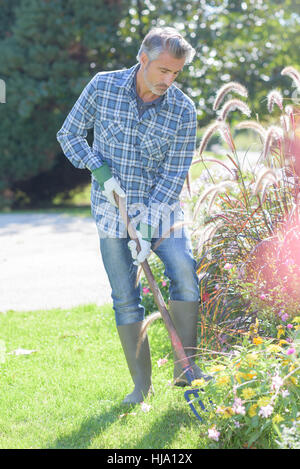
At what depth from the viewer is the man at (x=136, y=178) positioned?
8.93ft

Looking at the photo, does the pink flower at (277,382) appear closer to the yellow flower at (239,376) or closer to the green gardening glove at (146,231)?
the yellow flower at (239,376)

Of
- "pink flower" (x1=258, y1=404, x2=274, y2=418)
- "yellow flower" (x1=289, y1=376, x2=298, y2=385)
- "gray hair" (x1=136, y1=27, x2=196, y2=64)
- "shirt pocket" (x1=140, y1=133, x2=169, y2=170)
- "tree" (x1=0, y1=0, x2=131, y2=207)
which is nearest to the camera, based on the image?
"pink flower" (x1=258, y1=404, x2=274, y2=418)

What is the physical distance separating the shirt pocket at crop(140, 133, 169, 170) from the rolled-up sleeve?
22cm

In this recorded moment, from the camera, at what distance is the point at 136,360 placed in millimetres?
2820

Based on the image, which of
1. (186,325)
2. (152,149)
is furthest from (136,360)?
(152,149)

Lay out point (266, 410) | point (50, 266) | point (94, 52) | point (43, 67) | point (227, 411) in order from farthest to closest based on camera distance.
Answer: point (94, 52), point (43, 67), point (50, 266), point (227, 411), point (266, 410)

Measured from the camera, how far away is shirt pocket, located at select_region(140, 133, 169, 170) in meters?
2.74

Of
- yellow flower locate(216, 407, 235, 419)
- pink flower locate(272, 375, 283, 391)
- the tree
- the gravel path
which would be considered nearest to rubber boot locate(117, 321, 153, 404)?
yellow flower locate(216, 407, 235, 419)

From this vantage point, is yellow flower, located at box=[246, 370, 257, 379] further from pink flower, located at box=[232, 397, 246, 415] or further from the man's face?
the man's face

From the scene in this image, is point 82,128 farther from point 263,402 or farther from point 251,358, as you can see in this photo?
point 263,402

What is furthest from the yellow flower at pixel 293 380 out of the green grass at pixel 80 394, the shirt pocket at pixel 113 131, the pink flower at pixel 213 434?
the shirt pocket at pixel 113 131

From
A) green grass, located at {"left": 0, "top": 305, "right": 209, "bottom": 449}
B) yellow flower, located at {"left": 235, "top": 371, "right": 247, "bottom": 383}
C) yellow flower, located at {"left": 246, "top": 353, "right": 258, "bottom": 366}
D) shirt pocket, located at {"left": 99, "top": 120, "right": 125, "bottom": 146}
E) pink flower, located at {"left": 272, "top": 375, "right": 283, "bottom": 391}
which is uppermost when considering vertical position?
shirt pocket, located at {"left": 99, "top": 120, "right": 125, "bottom": 146}

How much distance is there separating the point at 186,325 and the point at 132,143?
91 centimetres
